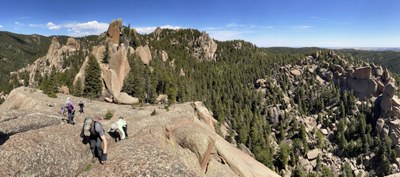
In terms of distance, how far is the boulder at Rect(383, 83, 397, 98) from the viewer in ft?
610

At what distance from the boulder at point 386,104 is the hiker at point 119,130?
19235 centimetres

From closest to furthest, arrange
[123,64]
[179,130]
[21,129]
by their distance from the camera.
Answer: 1. [21,129]
2. [179,130]
3. [123,64]

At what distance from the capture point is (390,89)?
616 feet

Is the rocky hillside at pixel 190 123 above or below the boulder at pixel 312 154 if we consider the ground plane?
above

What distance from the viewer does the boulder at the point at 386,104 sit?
599 ft

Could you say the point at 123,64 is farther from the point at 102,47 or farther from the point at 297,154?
the point at 297,154

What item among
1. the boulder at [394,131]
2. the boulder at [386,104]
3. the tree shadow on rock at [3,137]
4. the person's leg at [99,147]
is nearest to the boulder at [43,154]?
the tree shadow on rock at [3,137]

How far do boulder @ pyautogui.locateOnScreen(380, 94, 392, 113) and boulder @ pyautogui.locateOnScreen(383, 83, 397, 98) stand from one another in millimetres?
2109

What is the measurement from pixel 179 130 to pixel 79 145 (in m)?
12.7

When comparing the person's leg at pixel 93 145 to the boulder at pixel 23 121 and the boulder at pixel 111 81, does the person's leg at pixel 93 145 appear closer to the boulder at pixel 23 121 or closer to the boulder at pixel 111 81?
the boulder at pixel 23 121

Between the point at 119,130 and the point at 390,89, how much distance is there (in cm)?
20131

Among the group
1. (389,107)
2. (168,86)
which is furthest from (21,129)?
(389,107)

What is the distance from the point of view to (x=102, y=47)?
406ft

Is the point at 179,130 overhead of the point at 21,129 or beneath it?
beneath
